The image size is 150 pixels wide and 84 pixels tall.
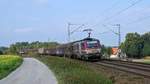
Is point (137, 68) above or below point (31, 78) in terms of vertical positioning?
above

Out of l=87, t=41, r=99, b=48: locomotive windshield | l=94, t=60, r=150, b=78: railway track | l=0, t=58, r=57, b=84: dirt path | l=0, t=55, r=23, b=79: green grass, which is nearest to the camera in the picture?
l=94, t=60, r=150, b=78: railway track

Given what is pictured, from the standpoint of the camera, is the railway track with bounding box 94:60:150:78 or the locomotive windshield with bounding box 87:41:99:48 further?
the locomotive windshield with bounding box 87:41:99:48

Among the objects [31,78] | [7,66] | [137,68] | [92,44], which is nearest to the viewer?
[31,78]

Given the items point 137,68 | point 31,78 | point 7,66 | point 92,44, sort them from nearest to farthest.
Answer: point 31,78 < point 137,68 < point 7,66 < point 92,44

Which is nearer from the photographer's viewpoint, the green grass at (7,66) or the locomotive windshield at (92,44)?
the green grass at (7,66)

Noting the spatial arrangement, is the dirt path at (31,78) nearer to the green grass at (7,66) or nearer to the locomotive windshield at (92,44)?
the green grass at (7,66)

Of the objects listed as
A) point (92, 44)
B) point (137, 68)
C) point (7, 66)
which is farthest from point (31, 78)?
point (92, 44)

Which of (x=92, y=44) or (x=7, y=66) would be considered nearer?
(x=7, y=66)

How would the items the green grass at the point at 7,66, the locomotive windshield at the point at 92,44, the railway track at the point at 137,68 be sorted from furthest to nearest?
the locomotive windshield at the point at 92,44 < the green grass at the point at 7,66 < the railway track at the point at 137,68

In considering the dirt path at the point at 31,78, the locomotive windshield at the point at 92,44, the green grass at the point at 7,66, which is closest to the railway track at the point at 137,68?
the dirt path at the point at 31,78

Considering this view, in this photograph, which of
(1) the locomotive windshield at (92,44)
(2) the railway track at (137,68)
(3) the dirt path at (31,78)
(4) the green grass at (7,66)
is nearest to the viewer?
(2) the railway track at (137,68)

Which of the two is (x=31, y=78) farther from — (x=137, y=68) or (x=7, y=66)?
(x=7, y=66)

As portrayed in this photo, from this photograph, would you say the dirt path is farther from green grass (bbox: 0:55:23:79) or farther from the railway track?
the railway track

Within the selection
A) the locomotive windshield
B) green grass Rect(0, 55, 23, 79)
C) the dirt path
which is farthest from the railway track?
the locomotive windshield
